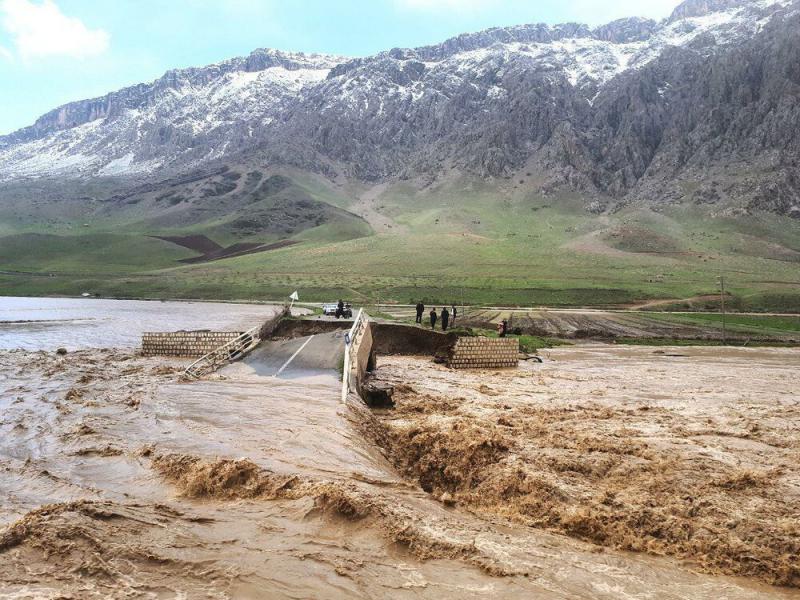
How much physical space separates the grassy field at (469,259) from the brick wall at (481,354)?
140 feet

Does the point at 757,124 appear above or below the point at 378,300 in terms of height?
above

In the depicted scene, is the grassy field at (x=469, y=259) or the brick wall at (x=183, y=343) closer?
the brick wall at (x=183, y=343)

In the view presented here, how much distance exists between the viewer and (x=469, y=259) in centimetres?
10812

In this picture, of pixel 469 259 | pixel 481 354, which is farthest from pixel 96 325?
pixel 469 259

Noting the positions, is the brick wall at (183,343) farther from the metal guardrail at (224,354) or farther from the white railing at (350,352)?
the white railing at (350,352)

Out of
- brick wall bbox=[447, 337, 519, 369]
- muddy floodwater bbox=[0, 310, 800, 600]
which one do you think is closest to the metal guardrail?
muddy floodwater bbox=[0, 310, 800, 600]

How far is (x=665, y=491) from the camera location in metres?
9.97

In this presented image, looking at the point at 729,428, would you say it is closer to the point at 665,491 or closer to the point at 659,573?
the point at 665,491

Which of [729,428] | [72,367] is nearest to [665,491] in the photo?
[729,428]

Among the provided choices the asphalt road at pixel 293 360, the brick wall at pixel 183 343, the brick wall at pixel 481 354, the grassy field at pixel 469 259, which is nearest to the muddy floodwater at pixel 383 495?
the asphalt road at pixel 293 360

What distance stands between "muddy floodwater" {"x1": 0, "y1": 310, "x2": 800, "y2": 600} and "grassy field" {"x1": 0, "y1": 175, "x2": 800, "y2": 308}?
189ft

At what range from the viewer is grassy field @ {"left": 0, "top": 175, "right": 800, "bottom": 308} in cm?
8131

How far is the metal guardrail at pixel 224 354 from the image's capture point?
2051 centimetres

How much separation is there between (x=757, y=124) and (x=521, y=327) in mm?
→ 164844
